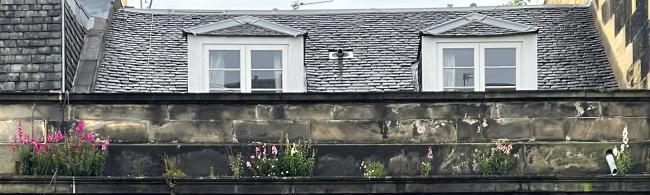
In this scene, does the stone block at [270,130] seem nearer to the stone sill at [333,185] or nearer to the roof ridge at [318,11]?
the stone sill at [333,185]

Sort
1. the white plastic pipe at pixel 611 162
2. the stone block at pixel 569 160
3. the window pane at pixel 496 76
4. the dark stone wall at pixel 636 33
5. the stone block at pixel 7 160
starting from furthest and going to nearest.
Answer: the window pane at pixel 496 76 → the dark stone wall at pixel 636 33 → the stone block at pixel 569 160 → the stone block at pixel 7 160 → the white plastic pipe at pixel 611 162

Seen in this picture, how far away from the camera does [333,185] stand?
18.2 metres

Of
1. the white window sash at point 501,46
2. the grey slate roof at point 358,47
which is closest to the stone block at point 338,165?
the white window sash at point 501,46

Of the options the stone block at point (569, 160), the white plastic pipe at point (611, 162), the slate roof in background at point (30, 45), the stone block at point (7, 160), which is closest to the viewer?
the white plastic pipe at point (611, 162)

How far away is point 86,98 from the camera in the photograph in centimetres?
1875

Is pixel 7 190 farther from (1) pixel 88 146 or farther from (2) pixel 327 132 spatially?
(2) pixel 327 132

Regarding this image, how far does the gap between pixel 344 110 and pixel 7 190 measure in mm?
4093

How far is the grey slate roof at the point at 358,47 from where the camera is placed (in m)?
21.8

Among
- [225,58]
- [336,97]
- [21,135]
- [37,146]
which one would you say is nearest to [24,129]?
[21,135]

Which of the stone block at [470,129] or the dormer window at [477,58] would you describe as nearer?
the stone block at [470,129]

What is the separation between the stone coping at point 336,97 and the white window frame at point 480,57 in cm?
192

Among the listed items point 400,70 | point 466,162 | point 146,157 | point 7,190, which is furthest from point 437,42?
point 7,190

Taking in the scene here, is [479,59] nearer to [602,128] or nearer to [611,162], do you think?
[602,128]

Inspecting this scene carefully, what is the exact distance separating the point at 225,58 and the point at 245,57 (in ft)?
0.97
